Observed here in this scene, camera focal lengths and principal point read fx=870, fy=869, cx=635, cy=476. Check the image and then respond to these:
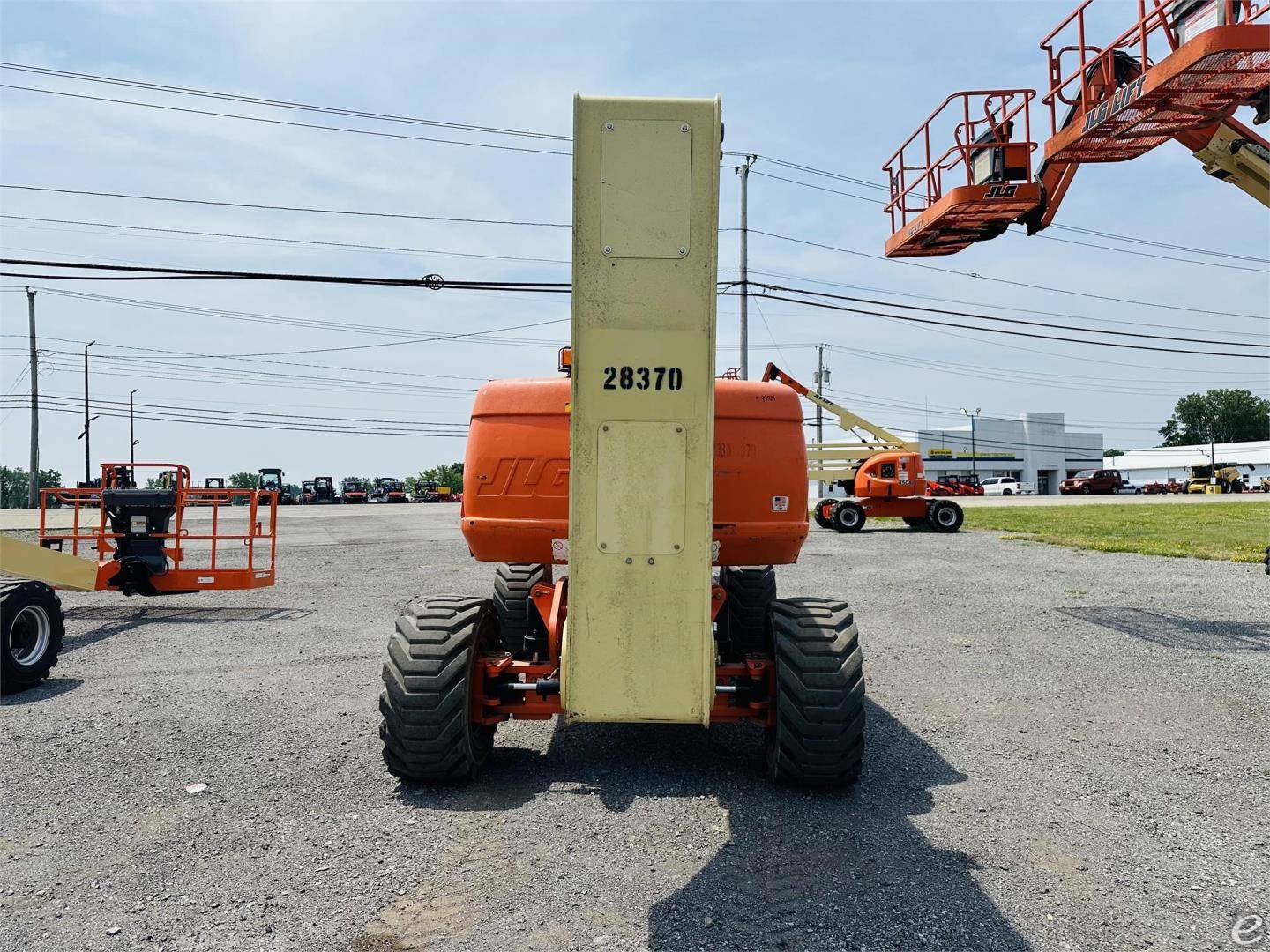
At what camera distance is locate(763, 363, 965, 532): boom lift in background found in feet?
79.9

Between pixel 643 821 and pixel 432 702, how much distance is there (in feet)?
4.03

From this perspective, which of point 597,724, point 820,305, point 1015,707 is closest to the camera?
point 597,724

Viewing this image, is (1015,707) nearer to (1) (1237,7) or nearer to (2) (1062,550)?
(1) (1237,7)

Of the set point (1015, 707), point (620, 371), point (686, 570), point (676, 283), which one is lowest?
point (1015, 707)

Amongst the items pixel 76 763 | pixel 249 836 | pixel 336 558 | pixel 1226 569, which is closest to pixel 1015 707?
pixel 249 836

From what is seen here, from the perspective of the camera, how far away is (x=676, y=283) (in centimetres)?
379

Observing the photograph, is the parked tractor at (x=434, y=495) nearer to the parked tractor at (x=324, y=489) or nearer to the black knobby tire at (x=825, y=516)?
the parked tractor at (x=324, y=489)

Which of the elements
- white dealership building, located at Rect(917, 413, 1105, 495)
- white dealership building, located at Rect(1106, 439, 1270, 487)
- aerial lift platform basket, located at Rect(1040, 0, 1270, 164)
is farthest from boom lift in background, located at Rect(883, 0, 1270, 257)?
white dealership building, located at Rect(1106, 439, 1270, 487)

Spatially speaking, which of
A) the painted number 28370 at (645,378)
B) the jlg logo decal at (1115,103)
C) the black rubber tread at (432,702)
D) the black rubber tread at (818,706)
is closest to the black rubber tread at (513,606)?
the black rubber tread at (432,702)

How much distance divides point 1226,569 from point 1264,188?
767 centimetres

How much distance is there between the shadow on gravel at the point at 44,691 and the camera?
22.2 ft

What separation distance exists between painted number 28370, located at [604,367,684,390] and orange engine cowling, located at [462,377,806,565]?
4.23 feet

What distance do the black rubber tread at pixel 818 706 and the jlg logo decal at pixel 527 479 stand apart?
4.95 feet

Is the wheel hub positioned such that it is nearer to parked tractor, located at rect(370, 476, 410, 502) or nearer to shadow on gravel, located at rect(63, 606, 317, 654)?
shadow on gravel, located at rect(63, 606, 317, 654)
